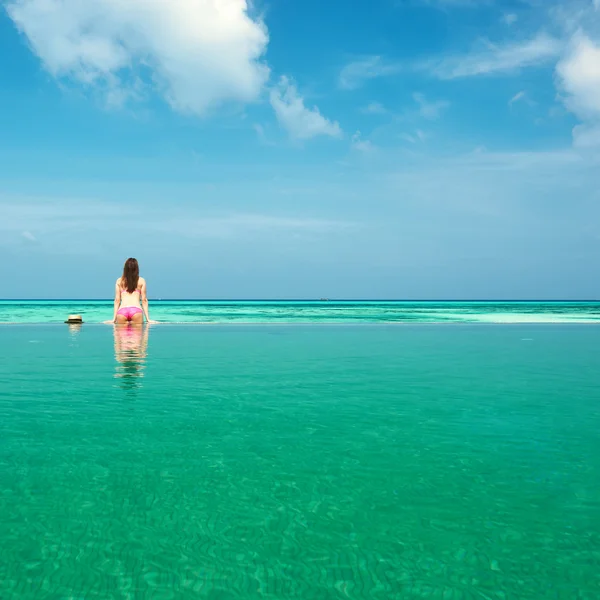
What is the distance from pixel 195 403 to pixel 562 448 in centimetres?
390

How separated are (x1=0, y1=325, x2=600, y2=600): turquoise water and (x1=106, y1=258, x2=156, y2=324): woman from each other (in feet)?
27.9

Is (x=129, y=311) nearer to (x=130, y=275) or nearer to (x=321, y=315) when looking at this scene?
(x=130, y=275)

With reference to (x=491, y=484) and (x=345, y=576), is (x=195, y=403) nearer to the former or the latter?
(x=491, y=484)

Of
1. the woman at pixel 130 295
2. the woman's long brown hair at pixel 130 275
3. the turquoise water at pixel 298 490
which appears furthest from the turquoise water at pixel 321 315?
the turquoise water at pixel 298 490

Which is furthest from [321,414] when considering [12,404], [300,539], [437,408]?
[12,404]

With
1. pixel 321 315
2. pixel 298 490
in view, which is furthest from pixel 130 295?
pixel 321 315

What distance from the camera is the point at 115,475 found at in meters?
4.13

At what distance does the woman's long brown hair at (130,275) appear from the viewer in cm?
1644

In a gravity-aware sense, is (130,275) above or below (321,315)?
above

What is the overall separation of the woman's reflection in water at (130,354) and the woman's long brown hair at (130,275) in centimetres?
148

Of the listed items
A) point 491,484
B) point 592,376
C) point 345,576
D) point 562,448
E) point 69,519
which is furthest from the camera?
point 592,376

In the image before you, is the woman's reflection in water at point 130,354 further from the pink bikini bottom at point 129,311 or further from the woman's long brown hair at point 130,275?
the woman's long brown hair at point 130,275

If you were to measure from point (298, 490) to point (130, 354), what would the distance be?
29.5 ft

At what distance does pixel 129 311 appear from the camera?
18000mm
